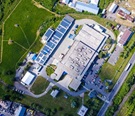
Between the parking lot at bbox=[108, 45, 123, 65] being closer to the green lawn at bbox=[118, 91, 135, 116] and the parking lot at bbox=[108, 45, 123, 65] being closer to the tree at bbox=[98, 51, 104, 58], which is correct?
the tree at bbox=[98, 51, 104, 58]

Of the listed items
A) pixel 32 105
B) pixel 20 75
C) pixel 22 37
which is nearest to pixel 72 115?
pixel 32 105

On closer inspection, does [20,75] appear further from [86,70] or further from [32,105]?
[86,70]

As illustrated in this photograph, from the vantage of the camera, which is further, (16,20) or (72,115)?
(16,20)

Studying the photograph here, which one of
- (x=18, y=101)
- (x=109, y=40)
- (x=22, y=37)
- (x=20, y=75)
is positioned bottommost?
(x=18, y=101)

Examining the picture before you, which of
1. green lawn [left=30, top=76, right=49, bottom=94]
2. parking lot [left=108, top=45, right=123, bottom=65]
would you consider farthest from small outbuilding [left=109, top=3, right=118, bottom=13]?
green lawn [left=30, top=76, right=49, bottom=94]

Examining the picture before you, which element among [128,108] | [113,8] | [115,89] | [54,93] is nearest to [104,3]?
[113,8]

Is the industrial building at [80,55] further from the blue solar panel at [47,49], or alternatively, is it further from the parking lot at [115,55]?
the parking lot at [115,55]
